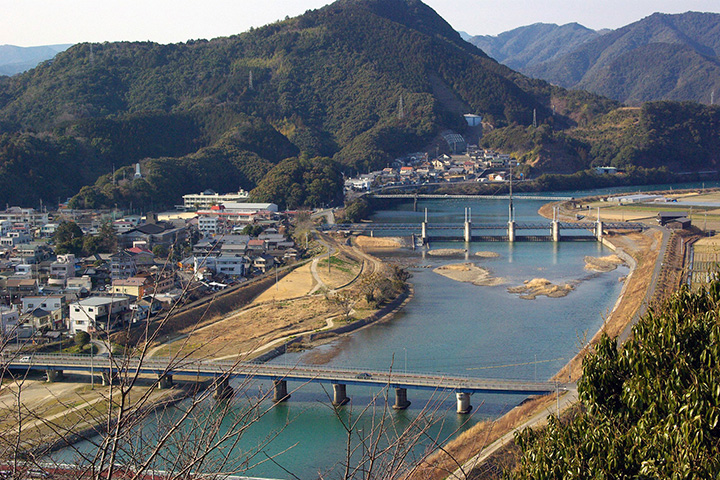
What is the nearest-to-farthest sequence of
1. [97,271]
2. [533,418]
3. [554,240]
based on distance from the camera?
[533,418] < [97,271] < [554,240]

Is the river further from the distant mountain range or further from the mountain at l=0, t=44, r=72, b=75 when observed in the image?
the mountain at l=0, t=44, r=72, b=75

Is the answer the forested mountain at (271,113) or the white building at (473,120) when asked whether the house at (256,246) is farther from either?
the white building at (473,120)

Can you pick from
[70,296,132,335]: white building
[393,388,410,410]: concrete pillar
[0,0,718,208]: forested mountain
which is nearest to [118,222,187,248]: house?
[0,0,718,208]: forested mountain

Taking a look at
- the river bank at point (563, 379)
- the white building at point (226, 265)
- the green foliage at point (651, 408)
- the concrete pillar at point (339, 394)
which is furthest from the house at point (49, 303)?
the green foliage at point (651, 408)

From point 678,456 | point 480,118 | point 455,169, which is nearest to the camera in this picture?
point 678,456

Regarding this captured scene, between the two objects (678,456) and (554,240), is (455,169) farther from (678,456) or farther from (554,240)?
(678,456)

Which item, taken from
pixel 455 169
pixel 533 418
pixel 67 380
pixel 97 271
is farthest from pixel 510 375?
pixel 455 169

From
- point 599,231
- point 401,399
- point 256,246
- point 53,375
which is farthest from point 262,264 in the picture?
point 599,231
